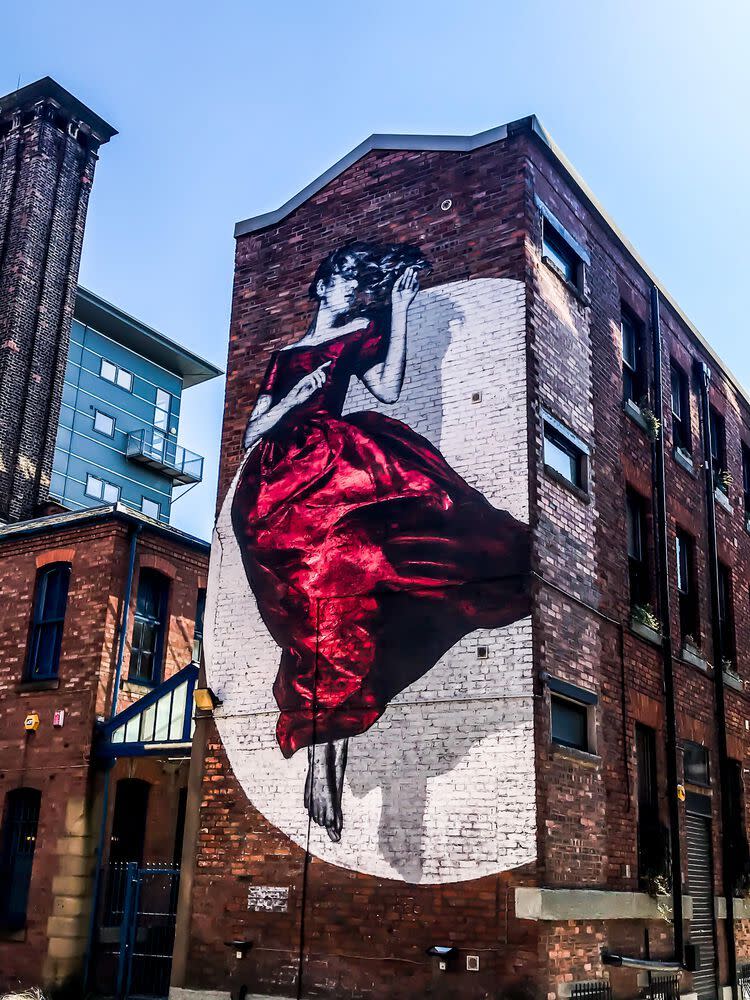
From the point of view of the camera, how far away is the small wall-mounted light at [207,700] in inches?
574

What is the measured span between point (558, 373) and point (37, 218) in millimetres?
22762

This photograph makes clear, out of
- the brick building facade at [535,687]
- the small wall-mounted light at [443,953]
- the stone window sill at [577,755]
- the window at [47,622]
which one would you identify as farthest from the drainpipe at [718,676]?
the window at [47,622]

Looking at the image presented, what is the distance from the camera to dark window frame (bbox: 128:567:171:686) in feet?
63.2

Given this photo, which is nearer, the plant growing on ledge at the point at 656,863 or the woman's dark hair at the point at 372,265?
the plant growing on ledge at the point at 656,863

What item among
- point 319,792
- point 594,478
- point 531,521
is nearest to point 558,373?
point 594,478

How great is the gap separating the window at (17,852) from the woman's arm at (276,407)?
745cm

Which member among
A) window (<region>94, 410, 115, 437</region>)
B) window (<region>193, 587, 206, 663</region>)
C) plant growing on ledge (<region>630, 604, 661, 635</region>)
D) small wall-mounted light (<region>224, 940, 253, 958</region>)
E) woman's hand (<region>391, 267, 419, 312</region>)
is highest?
window (<region>94, 410, 115, 437</region>)

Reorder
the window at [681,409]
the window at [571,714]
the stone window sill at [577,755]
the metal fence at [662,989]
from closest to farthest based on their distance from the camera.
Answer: the stone window sill at [577,755] < the window at [571,714] < the metal fence at [662,989] < the window at [681,409]

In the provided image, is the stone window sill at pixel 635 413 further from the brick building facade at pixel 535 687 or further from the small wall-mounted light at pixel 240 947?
the small wall-mounted light at pixel 240 947

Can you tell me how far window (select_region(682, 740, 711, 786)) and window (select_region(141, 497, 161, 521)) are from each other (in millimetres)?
30926

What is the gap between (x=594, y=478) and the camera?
15.0 m

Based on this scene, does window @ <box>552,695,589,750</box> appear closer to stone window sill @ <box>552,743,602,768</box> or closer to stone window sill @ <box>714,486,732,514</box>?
stone window sill @ <box>552,743,602,768</box>

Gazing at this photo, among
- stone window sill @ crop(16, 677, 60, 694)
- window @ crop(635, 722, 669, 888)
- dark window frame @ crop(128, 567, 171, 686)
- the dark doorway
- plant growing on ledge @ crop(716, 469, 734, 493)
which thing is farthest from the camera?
plant growing on ledge @ crop(716, 469, 734, 493)

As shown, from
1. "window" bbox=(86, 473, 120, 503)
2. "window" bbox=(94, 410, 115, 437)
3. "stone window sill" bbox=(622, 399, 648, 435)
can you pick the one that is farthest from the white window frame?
"stone window sill" bbox=(622, 399, 648, 435)
